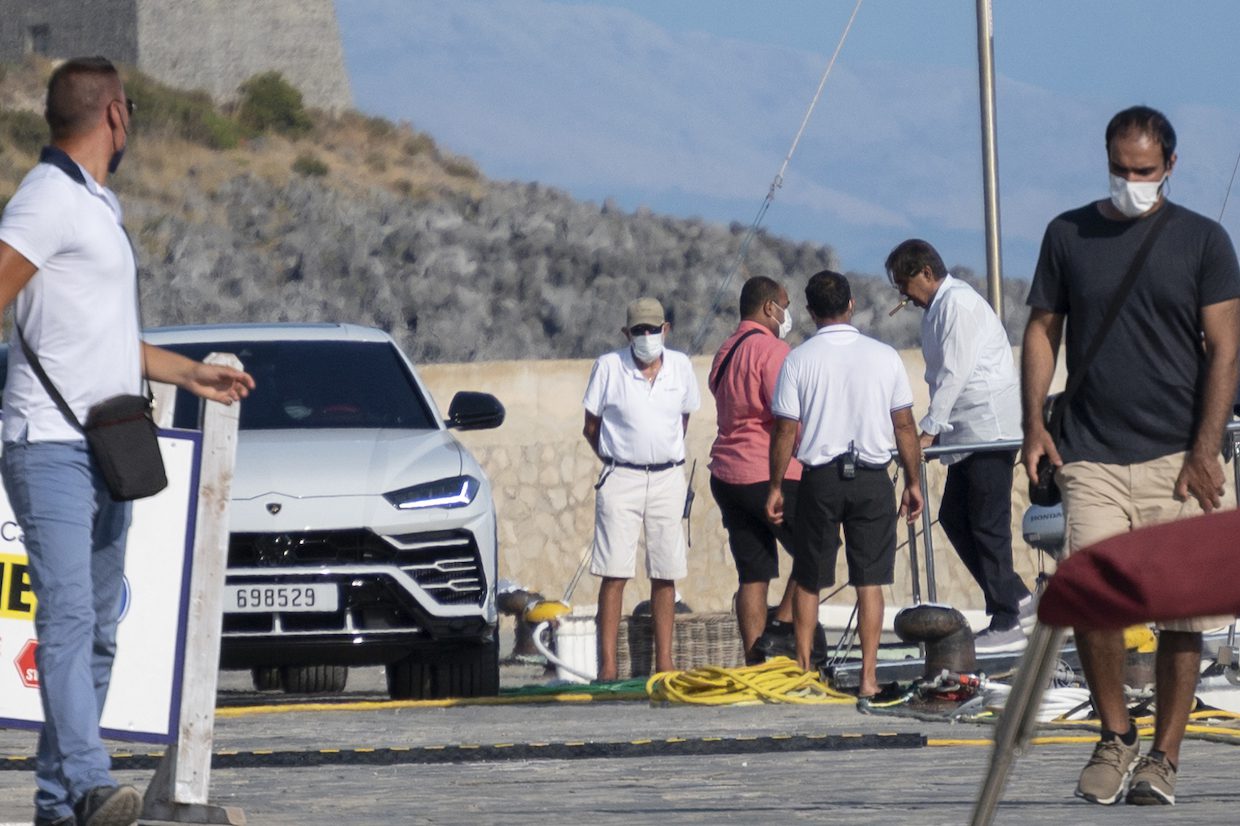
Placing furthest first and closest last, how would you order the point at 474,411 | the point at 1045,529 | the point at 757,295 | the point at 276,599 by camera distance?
the point at 757,295 < the point at 1045,529 < the point at 474,411 < the point at 276,599

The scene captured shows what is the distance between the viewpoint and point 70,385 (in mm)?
5551

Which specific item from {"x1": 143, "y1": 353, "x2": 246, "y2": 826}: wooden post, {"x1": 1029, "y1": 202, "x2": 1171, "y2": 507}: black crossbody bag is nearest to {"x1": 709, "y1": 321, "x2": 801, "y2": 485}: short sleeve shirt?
{"x1": 1029, "y1": 202, "x2": 1171, "y2": 507}: black crossbody bag

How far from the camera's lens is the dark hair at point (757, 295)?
1200 centimetres

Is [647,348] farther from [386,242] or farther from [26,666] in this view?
[386,242]

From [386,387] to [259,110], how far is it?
284 ft

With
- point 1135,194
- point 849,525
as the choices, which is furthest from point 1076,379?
point 849,525

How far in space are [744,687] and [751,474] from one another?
1.67 m

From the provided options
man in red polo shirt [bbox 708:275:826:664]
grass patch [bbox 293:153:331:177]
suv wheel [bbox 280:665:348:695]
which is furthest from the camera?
grass patch [bbox 293:153:331:177]

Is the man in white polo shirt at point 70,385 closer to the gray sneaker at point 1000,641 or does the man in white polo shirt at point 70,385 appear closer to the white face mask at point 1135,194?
the white face mask at point 1135,194

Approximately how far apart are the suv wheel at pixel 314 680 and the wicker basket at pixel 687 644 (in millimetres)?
1612

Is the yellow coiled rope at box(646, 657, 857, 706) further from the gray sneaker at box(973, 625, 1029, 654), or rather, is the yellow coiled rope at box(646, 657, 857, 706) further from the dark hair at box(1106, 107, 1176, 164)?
the dark hair at box(1106, 107, 1176, 164)

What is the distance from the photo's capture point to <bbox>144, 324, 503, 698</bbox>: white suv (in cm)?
980

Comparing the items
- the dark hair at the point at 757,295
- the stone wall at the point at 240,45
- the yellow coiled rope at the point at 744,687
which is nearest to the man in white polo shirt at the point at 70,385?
the yellow coiled rope at the point at 744,687

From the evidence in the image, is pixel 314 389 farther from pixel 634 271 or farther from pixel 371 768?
pixel 634 271
